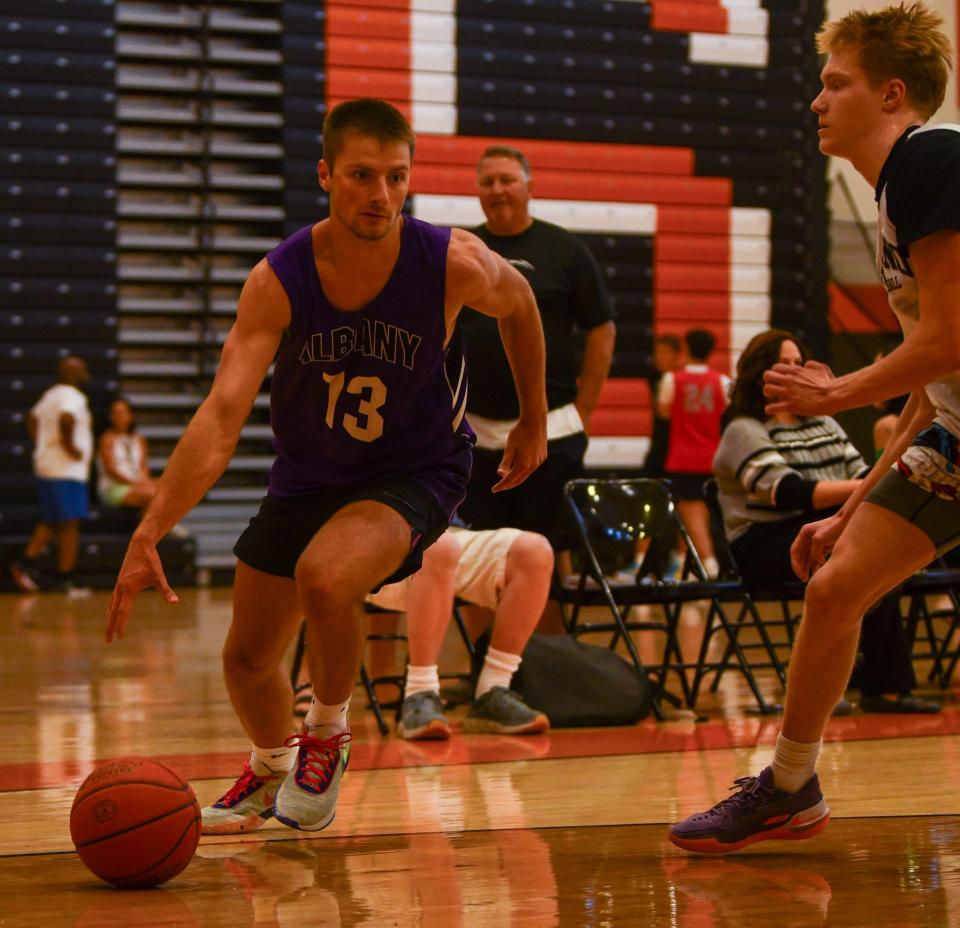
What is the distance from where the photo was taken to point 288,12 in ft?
40.5

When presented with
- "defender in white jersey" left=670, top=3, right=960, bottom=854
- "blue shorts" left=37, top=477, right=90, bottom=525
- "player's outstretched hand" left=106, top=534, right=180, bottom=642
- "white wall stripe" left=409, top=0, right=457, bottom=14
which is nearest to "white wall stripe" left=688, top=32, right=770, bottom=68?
"white wall stripe" left=409, top=0, right=457, bottom=14

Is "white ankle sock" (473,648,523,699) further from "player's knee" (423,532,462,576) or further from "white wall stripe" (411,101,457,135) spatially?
"white wall stripe" (411,101,457,135)

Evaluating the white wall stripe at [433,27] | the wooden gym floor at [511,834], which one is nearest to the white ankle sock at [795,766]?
the wooden gym floor at [511,834]

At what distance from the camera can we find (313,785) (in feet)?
11.7

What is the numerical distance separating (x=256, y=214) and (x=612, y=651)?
738 cm

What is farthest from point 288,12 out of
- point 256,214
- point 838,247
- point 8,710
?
point 8,710

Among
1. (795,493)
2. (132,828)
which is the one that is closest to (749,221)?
(795,493)

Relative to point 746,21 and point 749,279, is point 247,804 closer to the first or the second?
point 749,279

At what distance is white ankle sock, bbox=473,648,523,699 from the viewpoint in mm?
5488

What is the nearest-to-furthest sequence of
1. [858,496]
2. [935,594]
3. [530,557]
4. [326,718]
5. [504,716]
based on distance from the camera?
[858,496] → [326,718] → [504,716] → [530,557] → [935,594]

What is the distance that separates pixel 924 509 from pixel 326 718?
1439mm

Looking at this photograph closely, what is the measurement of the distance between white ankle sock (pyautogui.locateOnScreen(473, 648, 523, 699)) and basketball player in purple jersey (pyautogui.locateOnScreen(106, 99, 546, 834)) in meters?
1.73

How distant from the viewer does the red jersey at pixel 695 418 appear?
10.7m

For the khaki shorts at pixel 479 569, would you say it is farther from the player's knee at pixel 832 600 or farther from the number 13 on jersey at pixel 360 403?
the player's knee at pixel 832 600
